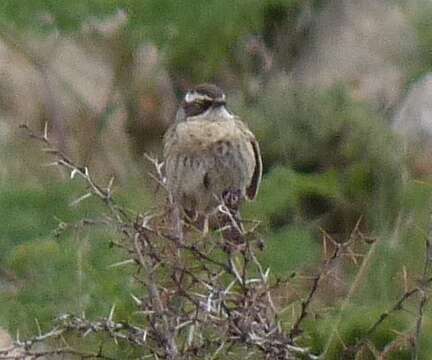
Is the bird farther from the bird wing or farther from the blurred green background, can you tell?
the blurred green background

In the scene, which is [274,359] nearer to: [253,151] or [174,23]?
[253,151]

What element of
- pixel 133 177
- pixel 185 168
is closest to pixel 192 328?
pixel 185 168

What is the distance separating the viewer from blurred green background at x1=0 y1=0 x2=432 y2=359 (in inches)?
316

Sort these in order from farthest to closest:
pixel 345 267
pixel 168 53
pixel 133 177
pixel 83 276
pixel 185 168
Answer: pixel 168 53 < pixel 133 177 < pixel 345 267 < pixel 83 276 < pixel 185 168

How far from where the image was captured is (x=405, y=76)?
40.3 feet

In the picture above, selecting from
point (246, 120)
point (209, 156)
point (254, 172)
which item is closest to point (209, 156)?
point (209, 156)

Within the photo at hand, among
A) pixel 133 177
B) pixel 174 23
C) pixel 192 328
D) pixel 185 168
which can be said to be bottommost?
pixel 133 177

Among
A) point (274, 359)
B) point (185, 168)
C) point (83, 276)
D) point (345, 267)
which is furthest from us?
point (345, 267)

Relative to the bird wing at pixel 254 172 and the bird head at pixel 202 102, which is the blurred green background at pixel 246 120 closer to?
the bird wing at pixel 254 172

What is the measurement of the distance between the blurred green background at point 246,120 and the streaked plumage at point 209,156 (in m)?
0.61

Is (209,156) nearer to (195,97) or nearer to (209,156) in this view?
(209,156)

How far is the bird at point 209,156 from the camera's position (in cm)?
695

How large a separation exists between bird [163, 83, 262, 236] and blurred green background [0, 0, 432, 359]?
1.99 ft

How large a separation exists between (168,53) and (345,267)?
2.82 meters
